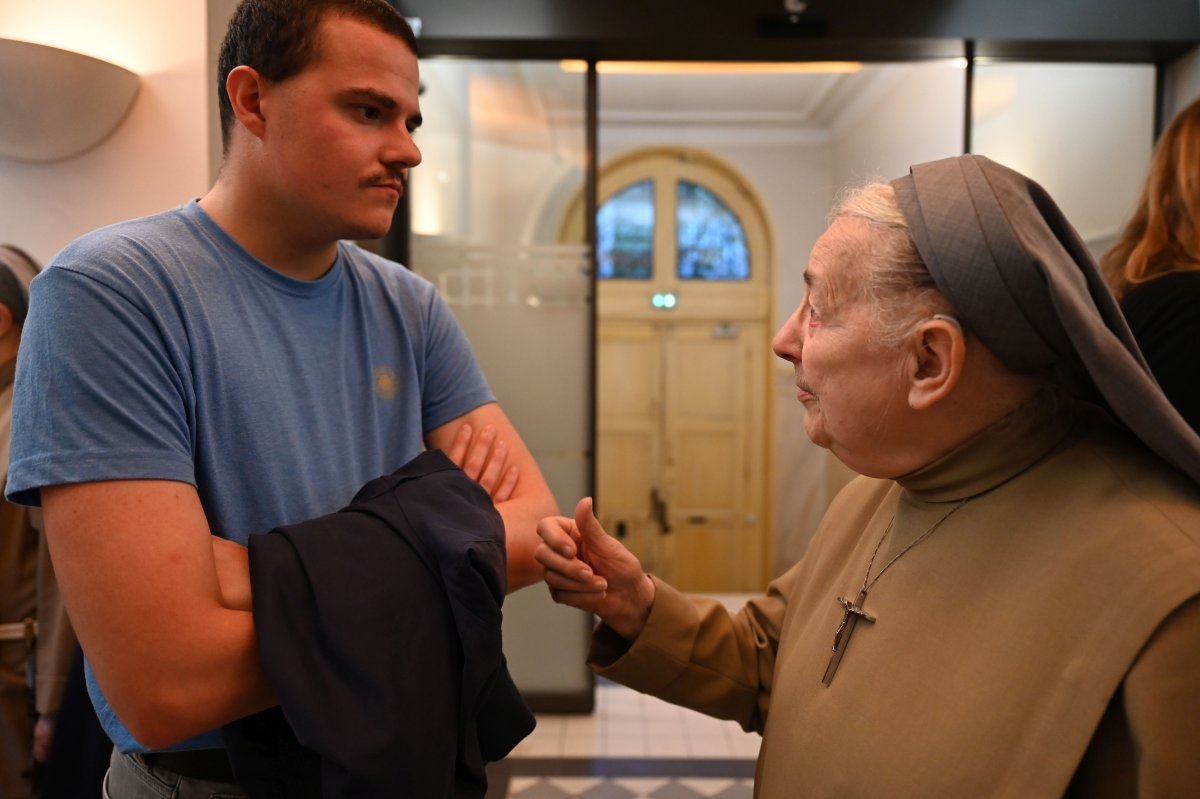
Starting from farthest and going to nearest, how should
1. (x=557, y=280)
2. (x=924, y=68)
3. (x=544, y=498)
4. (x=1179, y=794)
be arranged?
(x=924, y=68) < (x=557, y=280) < (x=544, y=498) < (x=1179, y=794)

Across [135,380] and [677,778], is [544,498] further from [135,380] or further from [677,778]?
[677,778]

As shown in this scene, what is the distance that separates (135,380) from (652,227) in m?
6.04

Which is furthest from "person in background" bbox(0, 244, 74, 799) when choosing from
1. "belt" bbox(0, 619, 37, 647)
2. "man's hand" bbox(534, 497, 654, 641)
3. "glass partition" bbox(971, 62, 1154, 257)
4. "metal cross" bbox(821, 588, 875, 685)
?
"glass partition" bbox(971, 62, 1154, 257)

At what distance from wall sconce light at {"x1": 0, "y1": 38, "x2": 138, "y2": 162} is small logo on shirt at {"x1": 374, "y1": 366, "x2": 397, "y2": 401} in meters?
0.93

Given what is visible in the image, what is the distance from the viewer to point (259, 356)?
1168 millimetres

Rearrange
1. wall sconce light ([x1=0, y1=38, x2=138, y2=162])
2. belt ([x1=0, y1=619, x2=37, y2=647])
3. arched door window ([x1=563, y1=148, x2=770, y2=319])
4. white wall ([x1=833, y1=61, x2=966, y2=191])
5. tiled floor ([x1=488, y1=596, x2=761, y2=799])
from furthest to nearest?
arched door window ([x1=563, y1=148, x2=770, y2=319]), white wall ([x1=833, y1=61, x2=966, y2=191]), tiled floor ([x1=488, y1=596, x2=761, y2=799]), wall sconce light ([x1=0, y1=38, x2=138, y2=162]), belt ([x1=0, y1=619, x2=37, y2=647])

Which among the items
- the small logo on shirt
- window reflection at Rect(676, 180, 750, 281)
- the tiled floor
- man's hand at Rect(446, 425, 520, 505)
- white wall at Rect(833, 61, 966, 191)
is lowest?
the tiled floor

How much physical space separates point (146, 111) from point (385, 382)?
1.00 metres

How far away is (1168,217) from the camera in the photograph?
6.03 feet

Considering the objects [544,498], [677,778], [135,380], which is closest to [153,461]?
[135,380]

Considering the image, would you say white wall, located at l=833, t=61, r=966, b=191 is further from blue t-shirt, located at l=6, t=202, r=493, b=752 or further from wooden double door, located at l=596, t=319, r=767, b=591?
blue t-shirt, located at l=6, t=202, r=493, b=752

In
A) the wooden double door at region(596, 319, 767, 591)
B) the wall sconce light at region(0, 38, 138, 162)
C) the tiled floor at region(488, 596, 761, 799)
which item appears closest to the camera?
the wall sconce light at region(0, 38, 138, 162)

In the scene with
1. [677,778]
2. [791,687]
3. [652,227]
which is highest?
[652,227]

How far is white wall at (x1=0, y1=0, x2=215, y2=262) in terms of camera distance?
1.85m
